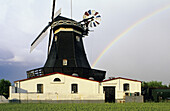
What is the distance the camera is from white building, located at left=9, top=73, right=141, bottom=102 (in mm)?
22625

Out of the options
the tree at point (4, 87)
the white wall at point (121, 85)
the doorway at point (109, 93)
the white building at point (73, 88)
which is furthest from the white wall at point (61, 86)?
the tree at point (4, 87)

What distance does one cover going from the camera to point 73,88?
78.6ft

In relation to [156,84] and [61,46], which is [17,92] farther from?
[156,84]

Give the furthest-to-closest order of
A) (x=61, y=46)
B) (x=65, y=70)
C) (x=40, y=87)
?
(x=61, y=46) < (x=65, y=70) < (x=40, y=87)

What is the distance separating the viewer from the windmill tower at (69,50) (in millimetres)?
27750

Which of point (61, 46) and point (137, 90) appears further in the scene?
point (61, 46)

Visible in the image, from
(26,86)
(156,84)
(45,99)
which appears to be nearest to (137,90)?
(45,99)

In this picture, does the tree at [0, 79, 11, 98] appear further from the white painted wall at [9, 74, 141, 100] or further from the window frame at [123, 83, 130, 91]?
the window frame at [123, 83, 130, 91]

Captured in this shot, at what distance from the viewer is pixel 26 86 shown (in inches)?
926

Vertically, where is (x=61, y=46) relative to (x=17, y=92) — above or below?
above

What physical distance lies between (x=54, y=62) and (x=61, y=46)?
2.71 m

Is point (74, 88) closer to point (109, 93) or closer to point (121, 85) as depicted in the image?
point (109, 93)

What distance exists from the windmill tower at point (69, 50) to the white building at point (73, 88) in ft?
11.2

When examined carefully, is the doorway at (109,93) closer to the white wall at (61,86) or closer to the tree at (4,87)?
the white wall at (61,86)
